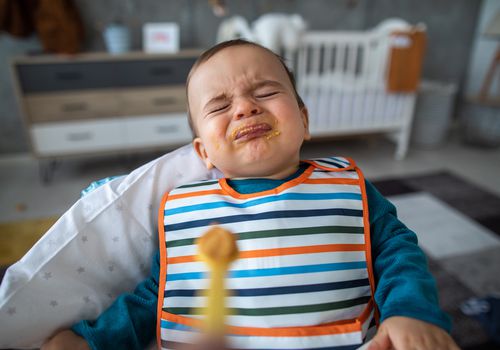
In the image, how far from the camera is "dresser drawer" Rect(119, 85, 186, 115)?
2.38m

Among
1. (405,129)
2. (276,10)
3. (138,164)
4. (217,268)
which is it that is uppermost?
(276,10)

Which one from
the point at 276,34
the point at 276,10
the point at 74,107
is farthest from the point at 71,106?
the point at 276,10

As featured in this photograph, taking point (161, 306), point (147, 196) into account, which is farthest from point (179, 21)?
point (161, 306)

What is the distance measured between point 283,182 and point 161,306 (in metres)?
0.32

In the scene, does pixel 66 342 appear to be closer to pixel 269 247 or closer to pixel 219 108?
pixel 269 247

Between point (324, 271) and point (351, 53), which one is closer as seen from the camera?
point (324, 271)

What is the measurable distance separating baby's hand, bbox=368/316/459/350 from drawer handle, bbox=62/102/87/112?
2294 mm

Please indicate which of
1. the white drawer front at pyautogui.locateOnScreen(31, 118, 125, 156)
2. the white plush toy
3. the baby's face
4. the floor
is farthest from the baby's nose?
the white drawer front at pyautogui.locateOnScreen(31, 118, 125, 156)

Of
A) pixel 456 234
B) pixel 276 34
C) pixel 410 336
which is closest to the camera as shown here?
pixel 410 336

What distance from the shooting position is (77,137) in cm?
239

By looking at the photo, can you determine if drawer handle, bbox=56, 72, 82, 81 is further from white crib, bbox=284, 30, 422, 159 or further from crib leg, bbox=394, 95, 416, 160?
crib leg, bbox=394, 95, 416, 160

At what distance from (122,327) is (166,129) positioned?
6.64ft

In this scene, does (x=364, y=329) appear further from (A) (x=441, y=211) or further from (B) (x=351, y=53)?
(B) (x=351, y=53)

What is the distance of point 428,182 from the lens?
2.37 metres
